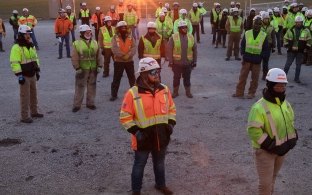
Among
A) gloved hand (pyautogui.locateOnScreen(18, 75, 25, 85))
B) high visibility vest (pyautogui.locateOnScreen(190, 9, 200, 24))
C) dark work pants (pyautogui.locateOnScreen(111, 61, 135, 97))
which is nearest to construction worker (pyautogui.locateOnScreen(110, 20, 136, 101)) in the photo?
dark work pants (pyautogui.locateOnScreen(111, 61, 135, 97))

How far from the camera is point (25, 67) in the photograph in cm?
884

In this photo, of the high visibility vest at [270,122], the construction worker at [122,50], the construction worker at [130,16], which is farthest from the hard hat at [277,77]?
the construction worker at [130,16]

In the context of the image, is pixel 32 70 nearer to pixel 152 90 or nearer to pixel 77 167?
pixel 77 167

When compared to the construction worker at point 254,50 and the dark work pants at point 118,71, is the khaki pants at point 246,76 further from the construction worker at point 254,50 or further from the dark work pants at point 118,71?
the dark work pants at point 118,71

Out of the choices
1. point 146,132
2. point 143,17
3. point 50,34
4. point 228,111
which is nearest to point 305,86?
point 228,111

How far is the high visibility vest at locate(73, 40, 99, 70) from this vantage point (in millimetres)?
9539

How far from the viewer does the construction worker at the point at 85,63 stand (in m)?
9.54

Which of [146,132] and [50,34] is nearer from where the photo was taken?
[146,132]

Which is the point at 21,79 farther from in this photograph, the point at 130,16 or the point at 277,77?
the point at 130,16

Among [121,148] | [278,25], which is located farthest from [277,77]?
[278,25]

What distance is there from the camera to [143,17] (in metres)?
36.0

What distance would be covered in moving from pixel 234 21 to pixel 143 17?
20.5 m

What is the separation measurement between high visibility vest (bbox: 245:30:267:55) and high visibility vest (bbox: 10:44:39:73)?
523 cm

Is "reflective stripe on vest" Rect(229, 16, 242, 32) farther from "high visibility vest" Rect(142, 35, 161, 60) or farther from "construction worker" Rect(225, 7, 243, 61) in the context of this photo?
"high visibility vest" Rect(142, 35, 161, 60)
